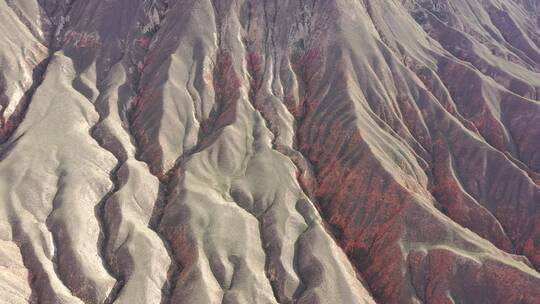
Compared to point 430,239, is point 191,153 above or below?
above

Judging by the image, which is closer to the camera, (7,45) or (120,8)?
(7,45)

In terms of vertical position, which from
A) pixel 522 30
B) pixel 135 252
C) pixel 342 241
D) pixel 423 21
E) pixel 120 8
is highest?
pixel 120 8

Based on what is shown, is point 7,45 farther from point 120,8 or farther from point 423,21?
point 423,21

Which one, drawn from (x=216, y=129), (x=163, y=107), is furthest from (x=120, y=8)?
Answer: (x=216, y=129)

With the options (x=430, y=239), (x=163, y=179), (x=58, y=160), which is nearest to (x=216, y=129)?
(x=163, y=179)

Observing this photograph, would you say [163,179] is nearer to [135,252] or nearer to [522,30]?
[135,252]

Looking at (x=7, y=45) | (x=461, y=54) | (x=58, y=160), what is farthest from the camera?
(x=461, y=54)

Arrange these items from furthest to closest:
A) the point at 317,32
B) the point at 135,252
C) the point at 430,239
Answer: the point at 317,32 → the point at 430,239 → the point at 135,252
